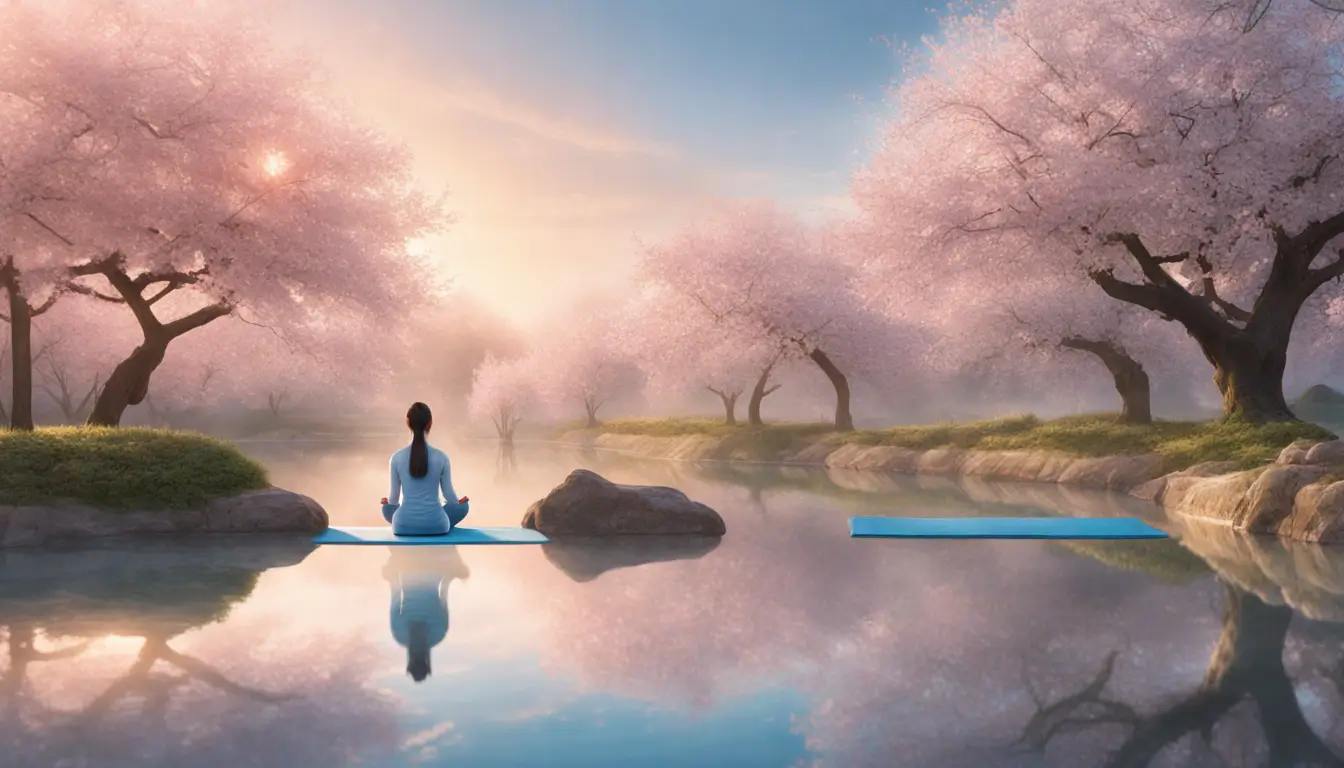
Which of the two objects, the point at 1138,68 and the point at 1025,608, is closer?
the point at 1025,608

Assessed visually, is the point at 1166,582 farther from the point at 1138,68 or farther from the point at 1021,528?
the point at 1138,68

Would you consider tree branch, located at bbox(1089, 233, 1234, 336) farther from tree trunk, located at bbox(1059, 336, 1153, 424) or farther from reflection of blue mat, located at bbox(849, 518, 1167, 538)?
reflection of blue mat, located at bbox(849, 518, 1167, 538)

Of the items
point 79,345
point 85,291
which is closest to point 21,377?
point 85,291

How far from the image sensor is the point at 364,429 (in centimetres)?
8856

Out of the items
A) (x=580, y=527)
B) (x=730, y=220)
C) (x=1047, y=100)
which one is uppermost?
(x=730, y=220)

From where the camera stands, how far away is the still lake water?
539 cm

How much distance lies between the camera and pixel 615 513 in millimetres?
14547

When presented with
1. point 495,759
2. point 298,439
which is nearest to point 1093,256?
point 495,759

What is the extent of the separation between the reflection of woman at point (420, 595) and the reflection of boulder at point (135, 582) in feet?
Result: 4.45

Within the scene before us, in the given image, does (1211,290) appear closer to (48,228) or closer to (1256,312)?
(1256,312)

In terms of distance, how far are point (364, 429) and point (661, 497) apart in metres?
78.4

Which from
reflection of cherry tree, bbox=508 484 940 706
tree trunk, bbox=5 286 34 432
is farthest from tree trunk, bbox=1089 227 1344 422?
tree trunk, bbox=5 286 34 432

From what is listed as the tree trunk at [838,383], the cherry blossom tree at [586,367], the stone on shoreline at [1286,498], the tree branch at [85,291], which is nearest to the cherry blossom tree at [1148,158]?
the stone on shoreline at [1286,498]

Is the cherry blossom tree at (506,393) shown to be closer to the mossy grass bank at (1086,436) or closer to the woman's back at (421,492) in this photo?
the mossy grass bank at (1086,436)
